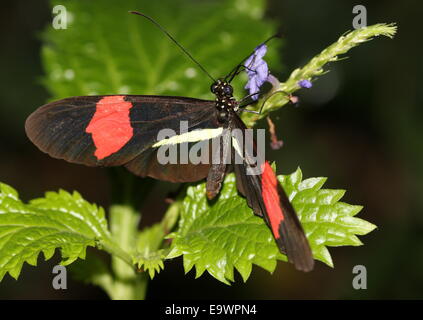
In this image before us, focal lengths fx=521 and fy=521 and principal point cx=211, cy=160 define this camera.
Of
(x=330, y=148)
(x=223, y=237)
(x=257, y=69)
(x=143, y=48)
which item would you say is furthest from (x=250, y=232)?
(x=330, y=148)

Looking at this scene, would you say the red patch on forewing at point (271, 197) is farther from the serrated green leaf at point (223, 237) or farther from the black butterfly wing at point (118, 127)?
the black butterfly wing at point (118, 127)

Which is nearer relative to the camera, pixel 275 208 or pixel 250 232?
pixel 275 208

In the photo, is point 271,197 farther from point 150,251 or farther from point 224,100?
point 150,251

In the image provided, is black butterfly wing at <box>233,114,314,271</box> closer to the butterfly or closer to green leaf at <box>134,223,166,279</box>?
the butterfly

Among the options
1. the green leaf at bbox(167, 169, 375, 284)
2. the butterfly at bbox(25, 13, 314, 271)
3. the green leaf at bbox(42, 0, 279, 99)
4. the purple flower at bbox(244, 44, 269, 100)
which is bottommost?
the green leaf at bbox(167, 169, 375, 284)

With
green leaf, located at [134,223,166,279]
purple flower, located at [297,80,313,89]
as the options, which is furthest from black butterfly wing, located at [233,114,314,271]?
green leaf, located at [134,223,166,279]

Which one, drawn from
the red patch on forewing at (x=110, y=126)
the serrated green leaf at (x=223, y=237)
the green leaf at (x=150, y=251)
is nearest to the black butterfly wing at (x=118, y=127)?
the red patch on forewing at (x=110, y=126)
